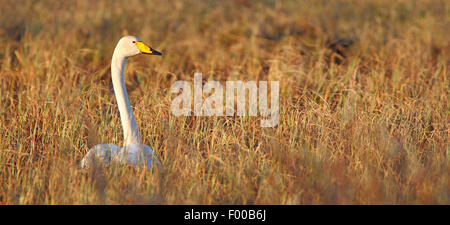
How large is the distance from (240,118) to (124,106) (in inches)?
44.2

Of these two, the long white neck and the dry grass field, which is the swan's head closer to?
the long white neck

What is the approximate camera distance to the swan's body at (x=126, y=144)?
149 inches

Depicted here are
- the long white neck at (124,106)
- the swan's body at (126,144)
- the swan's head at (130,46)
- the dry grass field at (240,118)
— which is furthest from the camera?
the swan's head at (130,46)

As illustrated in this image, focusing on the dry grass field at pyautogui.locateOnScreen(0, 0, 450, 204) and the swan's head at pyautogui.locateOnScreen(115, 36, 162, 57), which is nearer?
the dry grass field at pyautogui.locateOnScreen(0, 0, 450, 204)

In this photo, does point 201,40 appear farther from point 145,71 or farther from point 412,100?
point 412,100

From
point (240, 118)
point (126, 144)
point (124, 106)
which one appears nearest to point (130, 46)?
point (124, 106)

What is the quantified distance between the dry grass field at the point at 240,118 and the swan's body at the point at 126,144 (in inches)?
3.1

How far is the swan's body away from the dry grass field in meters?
0.08

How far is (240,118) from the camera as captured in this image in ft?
15.9

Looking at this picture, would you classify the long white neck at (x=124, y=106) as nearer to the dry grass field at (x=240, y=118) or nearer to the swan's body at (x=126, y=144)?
the swan's body at (x=126, y=144)

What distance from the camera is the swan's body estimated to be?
3.78m

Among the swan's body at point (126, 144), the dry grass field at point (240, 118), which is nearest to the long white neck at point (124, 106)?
the swan's body at point (126, 144)

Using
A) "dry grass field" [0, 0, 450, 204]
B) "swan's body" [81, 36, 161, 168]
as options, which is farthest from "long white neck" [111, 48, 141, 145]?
"dry grass field" [0, 0, 450, 204]
